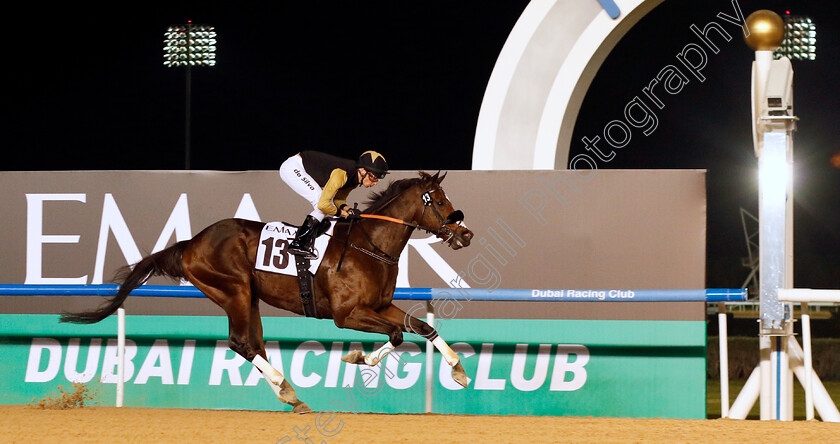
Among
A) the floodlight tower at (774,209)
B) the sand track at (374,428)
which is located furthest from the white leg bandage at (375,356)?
the floodlight tower at (774,209)

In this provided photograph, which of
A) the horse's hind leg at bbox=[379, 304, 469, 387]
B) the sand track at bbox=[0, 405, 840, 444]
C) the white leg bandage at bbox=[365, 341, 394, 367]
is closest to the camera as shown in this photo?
the sand track at bbox=[0, 405, 840, 444]

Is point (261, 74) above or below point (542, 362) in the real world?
above

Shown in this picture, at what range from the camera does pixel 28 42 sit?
20.1 meters

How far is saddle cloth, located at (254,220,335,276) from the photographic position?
17.6 feet

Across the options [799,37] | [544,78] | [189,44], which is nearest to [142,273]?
[544,78]

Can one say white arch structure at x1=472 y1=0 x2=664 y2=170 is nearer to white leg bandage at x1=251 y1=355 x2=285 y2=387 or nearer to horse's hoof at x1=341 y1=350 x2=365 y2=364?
horse's hoof at x1=341 y1=350 x2=365 y2=364

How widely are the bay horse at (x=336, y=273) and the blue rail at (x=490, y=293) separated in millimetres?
129

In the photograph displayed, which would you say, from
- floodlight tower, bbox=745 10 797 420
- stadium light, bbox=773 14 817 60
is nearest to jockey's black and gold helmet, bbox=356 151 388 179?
floodlight tower, bbox=745 10 797 420

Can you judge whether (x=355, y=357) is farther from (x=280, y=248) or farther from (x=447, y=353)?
(x=280, y=248)

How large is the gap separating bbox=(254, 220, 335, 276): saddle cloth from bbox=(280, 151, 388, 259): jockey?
57 millimetres

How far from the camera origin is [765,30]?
16.9 ft

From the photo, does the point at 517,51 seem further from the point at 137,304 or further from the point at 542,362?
the point at 137,304

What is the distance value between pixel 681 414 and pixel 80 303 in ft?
11.4

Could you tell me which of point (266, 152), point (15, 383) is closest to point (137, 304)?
point (15, 383)
